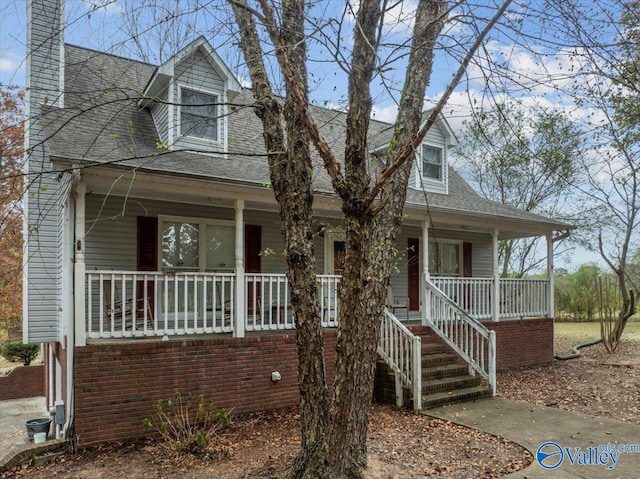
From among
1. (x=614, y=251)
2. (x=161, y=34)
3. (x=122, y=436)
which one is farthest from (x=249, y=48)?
(x=614, y=251)

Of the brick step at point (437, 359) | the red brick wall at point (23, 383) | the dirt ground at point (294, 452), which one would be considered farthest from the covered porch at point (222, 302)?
the red brick wall at point (23, 383)

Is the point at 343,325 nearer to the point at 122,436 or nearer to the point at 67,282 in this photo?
the point at 122,436

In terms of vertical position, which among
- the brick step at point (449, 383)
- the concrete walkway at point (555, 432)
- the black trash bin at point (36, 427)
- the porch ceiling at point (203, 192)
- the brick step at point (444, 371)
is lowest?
the black trash bin at point (36, 427)

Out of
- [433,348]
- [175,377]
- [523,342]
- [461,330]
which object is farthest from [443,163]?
[175,377]

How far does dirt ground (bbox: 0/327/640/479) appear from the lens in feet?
15.8

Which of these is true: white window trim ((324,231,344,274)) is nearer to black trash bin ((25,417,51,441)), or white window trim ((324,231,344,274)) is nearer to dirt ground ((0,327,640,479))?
dirt ground ((0,327,640,479))

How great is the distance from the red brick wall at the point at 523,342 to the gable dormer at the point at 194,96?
7.08 metres

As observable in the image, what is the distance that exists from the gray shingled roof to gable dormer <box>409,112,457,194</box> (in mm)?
377

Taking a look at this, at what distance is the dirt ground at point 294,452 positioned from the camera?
189 inches

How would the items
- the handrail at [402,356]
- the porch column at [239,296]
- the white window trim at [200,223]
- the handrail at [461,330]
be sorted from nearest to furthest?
the porch column at [239,296], the handrail at [402,356], the handrail at [461,330], the white window trim at [200,223]

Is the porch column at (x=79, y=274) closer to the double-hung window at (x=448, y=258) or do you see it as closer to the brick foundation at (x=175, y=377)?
the brick foundation at (x=175, y=377)

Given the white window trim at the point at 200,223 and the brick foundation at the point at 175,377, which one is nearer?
the brick foundation at the point at 175,377

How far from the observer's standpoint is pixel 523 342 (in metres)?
11.0

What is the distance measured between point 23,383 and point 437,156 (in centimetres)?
1288
